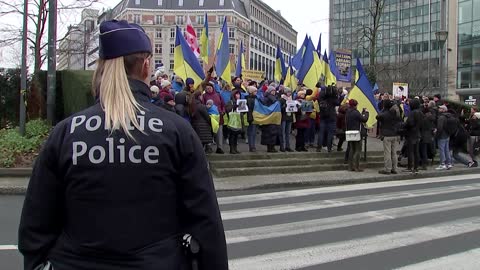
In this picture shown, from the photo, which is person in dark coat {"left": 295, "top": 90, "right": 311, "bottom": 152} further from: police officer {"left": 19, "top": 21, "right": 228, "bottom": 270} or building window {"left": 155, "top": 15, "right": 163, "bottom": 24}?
building window {"left": 155, "top": 15, "right": 163, "bottom": 24}

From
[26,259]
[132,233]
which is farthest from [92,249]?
[26,259]

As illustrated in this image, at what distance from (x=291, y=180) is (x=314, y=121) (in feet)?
14.5

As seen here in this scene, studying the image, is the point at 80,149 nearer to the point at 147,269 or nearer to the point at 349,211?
the point at 147,269

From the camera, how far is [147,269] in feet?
6.63

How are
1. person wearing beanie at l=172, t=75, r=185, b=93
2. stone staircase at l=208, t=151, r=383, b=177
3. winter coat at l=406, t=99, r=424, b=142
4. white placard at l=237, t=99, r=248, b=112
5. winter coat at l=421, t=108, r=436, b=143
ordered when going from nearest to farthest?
stone staircase at l=208, t=151, r=383, b=177 < white placard at l=237, t=99, r=248, b=112 < winter coat at l=406, t=99, r=424, b=142 < person wearing beanie at l=172, t=75, r=185, b=93 < winter coat at l=421, t=108, r=436, b=143

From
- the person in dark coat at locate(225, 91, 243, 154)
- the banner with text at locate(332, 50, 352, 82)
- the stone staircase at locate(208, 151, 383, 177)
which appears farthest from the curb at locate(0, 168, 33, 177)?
the banner with text at locate(332, 50, 352, 82)

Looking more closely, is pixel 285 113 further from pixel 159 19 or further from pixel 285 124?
pixel 159 19

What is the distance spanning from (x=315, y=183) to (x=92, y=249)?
1044 cm

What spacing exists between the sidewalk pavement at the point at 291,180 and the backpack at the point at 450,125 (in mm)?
1510

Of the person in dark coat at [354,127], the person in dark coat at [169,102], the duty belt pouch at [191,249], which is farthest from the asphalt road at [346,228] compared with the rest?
the duty belt pouch at [191,249]

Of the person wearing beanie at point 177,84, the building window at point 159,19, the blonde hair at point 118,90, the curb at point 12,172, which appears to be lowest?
the curb at point 12,172

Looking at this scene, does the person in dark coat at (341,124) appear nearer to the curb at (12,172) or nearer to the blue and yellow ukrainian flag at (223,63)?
the blue and yellow ukrainian flag at (223,63)

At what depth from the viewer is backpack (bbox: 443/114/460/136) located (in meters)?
15.6

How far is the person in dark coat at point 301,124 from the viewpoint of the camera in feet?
49.2
